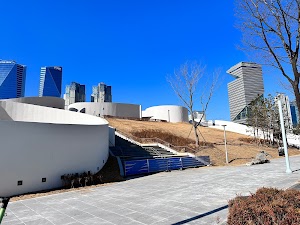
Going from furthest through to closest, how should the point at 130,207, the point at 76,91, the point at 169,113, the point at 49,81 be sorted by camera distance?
the point at 49,81, the point at 76,91, the point at 169,113, the point at 130,207

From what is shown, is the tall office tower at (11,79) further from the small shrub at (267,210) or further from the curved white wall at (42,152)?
the small shrub at (267,210)

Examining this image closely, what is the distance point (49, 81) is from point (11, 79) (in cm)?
3940

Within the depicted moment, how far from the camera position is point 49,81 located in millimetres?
168250

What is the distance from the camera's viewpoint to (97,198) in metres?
8.04

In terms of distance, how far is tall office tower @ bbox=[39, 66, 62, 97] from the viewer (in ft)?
545

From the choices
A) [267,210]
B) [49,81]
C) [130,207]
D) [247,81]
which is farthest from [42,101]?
[49,81]

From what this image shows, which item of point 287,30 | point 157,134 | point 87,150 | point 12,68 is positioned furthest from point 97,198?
point 12,68

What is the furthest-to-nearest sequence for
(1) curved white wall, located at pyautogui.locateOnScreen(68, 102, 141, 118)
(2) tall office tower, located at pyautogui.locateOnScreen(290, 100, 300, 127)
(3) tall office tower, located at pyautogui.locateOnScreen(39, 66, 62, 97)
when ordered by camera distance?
(3) tall office tower, located at pyautogui.locateOnScreen(39, 66, 62, 97) → (1) curved white wall, located at pyautogui.locateOnScreen(68, 102, 141, 118) → (2) tall office tower, located at pyautogui.locateOnScreen(290, 100, 300, 127)

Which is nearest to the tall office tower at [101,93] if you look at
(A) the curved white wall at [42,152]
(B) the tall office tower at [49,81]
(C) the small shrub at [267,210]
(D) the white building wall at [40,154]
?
(B) the tall office tower at [49,81]

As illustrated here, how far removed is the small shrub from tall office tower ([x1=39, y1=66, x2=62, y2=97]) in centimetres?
17922

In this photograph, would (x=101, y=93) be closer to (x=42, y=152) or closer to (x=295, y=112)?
(x=295, y=112)

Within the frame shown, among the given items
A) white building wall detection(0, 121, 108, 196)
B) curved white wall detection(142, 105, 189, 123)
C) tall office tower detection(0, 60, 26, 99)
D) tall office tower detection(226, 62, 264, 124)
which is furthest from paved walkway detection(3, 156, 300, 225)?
tall office tower detection(0, 60, 26, 99)

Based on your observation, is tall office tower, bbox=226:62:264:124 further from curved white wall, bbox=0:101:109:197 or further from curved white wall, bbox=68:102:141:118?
curved white wall, bbox=68:102:141:118

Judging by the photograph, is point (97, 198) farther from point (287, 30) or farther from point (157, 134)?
point (157, 134)
